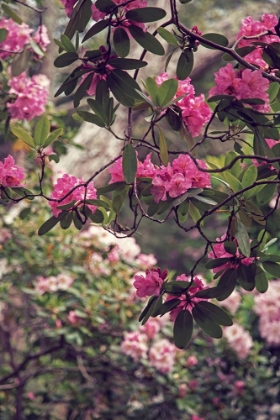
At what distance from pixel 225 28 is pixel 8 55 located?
79.5 inches

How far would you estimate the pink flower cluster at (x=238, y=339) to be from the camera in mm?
3146

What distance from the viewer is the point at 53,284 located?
2.97 metres

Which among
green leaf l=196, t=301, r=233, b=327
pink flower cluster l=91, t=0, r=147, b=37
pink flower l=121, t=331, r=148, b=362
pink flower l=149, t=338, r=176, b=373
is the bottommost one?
pink flower l=149, t=338, r=176, b=373

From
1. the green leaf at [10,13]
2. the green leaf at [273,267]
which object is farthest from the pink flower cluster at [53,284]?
the green leaf at [273,267]

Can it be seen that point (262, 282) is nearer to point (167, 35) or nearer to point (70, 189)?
point (70, 189)

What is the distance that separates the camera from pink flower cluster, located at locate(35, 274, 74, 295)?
2967 millimetres

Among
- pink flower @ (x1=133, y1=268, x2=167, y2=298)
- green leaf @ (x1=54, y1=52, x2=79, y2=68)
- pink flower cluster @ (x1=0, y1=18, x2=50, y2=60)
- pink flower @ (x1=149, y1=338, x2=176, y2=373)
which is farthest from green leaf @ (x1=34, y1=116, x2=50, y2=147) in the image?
pink flower @ (x1=149, y1=338, x2=176, y2=373)

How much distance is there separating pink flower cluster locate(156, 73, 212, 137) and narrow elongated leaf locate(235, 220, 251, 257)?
0.89 feet

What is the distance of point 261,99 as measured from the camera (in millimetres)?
1255

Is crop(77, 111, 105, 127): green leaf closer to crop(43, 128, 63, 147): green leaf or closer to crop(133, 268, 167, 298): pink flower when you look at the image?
crop(43, 128, 63, 147): green leaf

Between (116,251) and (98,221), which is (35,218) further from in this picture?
(98,221)

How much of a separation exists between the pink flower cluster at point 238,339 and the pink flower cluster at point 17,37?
173cm

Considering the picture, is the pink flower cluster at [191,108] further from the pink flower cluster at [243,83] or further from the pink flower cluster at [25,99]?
the pink flower cluster at [25,99]

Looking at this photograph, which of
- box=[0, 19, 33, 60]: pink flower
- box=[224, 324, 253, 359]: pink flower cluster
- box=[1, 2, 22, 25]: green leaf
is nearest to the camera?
box=[1, 2, 22, 25]: green leaf
